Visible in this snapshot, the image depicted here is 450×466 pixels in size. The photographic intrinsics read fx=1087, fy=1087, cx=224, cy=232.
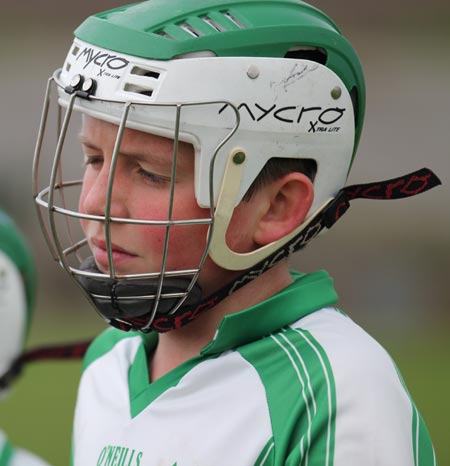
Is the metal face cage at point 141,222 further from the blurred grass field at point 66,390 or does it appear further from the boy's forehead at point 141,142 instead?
the blurred grass field at point 66,390

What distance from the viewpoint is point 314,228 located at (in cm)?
205

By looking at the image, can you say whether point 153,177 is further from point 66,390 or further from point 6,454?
point 66,390

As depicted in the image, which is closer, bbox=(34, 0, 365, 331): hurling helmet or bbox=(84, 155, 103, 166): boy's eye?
bbox=(34, 0, 365, 331): hurling helmet

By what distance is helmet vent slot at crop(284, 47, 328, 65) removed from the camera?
1994 mm

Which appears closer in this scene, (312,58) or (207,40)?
(207,40)

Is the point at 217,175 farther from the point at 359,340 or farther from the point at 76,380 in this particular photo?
the point at 76,380

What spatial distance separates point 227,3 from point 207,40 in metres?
0.12

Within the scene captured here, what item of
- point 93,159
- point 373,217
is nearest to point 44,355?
point 93,159

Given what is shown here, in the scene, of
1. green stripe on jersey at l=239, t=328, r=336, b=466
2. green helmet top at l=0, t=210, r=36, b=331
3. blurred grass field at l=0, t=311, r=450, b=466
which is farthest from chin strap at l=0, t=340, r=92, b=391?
blurred grass field at l=0, t=311, r=450, b=466

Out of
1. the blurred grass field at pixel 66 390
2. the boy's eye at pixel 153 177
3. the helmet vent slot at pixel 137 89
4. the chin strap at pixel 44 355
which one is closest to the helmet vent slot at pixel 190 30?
the helmet vent slot at pixel 137 89

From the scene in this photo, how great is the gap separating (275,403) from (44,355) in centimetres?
132

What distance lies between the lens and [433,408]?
21.7ft

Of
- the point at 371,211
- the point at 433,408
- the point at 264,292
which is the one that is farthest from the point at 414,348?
the point at 264,292

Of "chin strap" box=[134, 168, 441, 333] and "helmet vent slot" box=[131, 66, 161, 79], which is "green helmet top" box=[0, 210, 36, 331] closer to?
"chin strap" box=[134, 168, 441, 333]
